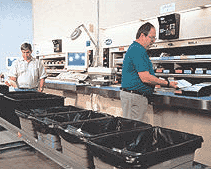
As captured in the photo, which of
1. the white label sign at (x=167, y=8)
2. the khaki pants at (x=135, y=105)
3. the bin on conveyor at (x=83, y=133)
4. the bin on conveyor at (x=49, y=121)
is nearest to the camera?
the bin on conveyor at (x=83, y=133)

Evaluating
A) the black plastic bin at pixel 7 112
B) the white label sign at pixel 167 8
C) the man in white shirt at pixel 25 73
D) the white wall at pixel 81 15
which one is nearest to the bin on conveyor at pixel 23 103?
the black plastic bin at pixel 7 112

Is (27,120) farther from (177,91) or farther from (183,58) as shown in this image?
(183,58)

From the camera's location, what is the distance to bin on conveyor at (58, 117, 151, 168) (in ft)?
3.37

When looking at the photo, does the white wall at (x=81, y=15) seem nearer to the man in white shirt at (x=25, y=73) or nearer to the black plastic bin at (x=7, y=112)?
the man in white shirt at (x=25, y=73)

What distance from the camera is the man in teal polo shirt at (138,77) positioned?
2166 mm

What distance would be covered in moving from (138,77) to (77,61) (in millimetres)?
2357

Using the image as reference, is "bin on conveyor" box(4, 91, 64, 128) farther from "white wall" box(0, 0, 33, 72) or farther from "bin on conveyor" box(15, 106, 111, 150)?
"white wall" box(0, 0, 33, 72)

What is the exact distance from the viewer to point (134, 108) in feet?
7.64

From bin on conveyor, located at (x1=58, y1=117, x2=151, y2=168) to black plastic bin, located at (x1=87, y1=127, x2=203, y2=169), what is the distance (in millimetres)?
49

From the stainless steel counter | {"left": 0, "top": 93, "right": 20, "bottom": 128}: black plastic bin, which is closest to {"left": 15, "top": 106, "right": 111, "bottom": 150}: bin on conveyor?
{"left": 0, "top": 93, "right": 20, "bottom": 128}: black plastic bin

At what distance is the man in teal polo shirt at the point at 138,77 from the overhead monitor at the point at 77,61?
206cm

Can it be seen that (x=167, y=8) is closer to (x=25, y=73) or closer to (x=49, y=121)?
(x=25, y=73)

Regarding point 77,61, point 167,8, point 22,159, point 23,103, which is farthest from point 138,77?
point 77,61

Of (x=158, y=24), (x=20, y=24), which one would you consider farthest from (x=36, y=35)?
(x=158, y=24)
